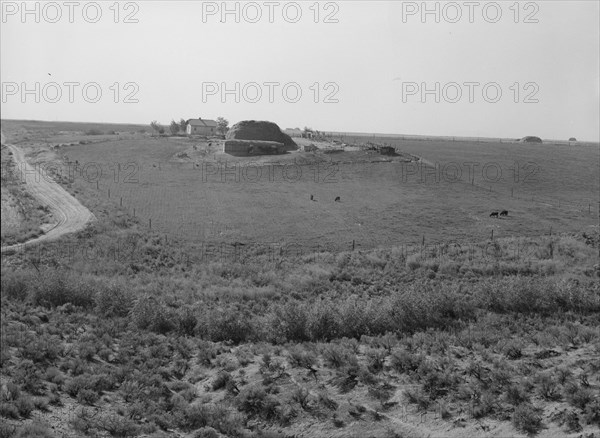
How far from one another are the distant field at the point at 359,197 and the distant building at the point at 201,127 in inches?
1335

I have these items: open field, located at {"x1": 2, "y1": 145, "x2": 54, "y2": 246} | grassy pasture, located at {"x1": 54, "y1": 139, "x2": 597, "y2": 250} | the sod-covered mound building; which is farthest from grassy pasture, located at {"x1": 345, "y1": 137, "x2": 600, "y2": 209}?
open field, located at {"x1": 2, "y1": 145, "x2": 54, "y2": 246}

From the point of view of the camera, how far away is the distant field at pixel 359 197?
27766 mm

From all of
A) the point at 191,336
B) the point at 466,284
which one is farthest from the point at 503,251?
the point at 191,336

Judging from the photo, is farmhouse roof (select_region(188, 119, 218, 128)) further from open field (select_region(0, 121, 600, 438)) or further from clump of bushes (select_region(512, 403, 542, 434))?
clump of bushes (select_region(512, 403, 542, 434))

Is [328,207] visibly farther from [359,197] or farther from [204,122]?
[204,122]

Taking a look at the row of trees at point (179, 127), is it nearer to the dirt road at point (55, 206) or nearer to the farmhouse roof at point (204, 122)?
the farmhouse roof at point (204, 122)

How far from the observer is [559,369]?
41.5ft

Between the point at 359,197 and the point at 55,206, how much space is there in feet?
67.0

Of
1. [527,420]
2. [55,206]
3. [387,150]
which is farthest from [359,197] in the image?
[527,420]

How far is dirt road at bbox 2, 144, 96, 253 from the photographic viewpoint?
3013 centimetres

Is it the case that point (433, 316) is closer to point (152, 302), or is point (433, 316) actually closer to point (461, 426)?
point (461, 426)

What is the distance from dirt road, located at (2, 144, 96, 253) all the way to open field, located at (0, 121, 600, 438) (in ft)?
3.39

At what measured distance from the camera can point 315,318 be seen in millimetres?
17562

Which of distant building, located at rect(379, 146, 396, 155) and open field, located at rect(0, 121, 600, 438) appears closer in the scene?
open field, located at rect(0, 121, 600, 438)
